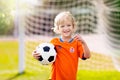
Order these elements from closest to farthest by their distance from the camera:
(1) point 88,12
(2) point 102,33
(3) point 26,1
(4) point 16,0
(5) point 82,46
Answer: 1. (5) point 82,46
2. (4) point 16,0
3. (3) point 26,1
4. (2) point 102,33
5. (1) point 88,12

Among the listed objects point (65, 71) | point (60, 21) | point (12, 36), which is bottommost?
point (12, 36)

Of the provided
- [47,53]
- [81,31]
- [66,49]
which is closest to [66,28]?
[66,49]

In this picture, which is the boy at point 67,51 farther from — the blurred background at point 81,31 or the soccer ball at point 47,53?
the blurred background at point 81,31

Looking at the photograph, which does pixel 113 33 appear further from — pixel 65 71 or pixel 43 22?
pixel 65 71

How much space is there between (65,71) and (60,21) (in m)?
0.47

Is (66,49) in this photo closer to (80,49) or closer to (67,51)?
→ (67,51)

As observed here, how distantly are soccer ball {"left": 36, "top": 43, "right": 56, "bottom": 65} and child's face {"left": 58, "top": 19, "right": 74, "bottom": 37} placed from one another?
0.18 metres

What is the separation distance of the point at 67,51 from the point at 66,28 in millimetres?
218

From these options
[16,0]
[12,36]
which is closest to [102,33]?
[16,0]

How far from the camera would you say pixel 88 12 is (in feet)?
31.9

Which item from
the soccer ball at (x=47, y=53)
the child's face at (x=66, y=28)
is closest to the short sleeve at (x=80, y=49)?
the child's face at (x=66, y=28)

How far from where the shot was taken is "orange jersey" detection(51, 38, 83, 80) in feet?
13.4

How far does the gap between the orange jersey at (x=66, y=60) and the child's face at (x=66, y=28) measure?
0.11 metres

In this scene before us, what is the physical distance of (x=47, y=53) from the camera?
13.6ft
